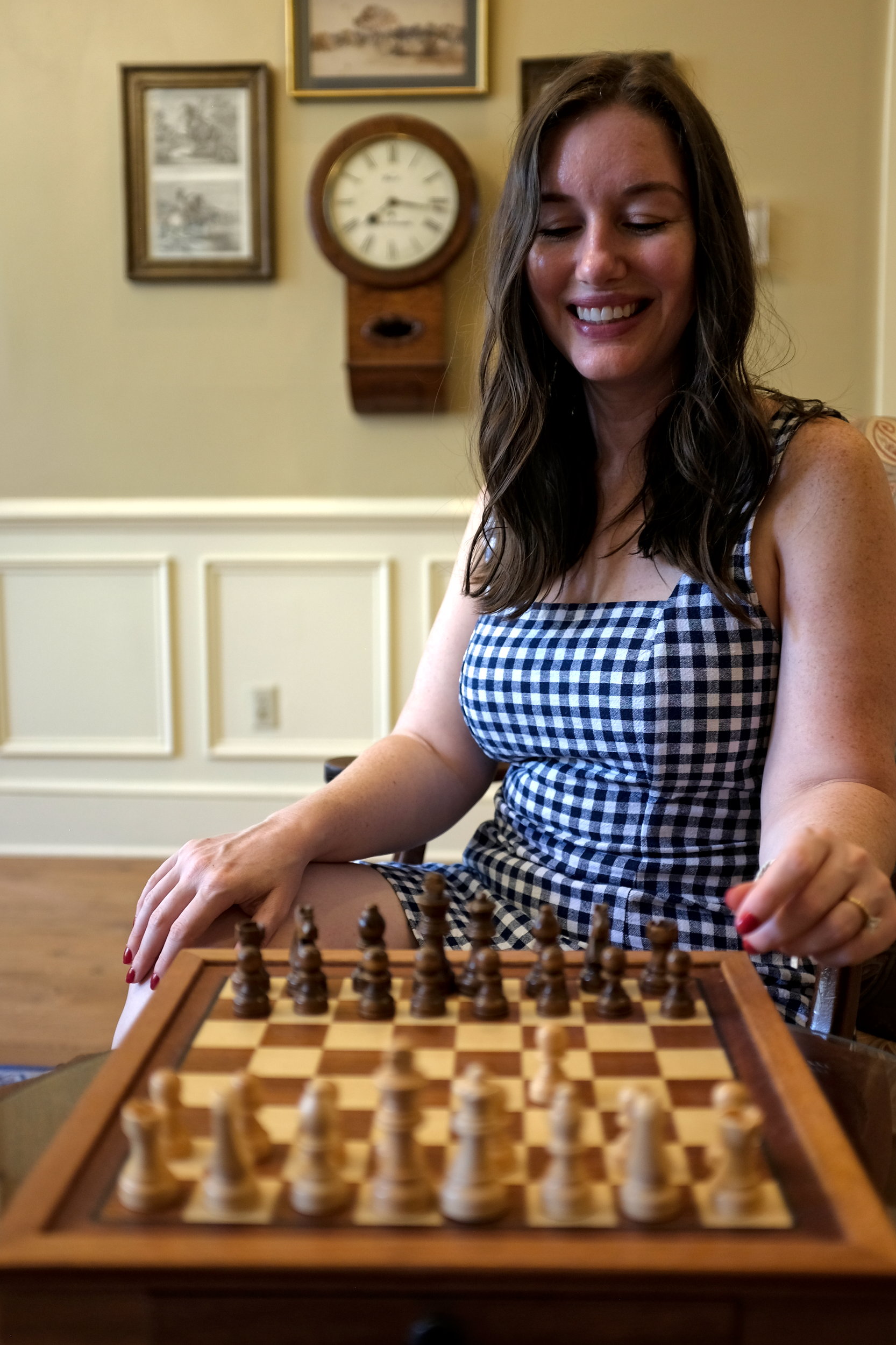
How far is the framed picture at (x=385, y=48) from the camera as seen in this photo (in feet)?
10.8

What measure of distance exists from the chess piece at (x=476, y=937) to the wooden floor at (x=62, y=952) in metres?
1.64

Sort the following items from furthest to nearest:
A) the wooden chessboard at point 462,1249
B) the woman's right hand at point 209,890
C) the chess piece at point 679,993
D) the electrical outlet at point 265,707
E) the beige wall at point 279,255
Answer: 1. the electrical outlet at point 265,707
2. the beige wall at point 279,255
3. the woman's right hand at point 209,890
4. the chess piece at point 679,993
5. the wooden chessboard at point 462,1249

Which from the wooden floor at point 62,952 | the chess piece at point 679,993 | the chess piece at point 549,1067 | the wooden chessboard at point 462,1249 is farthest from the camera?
the wooden floor at point 62,952

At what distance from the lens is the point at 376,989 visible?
0.88m

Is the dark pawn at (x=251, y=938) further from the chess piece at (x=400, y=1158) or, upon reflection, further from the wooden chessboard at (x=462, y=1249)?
the chess piece at (x=400, y=1158)

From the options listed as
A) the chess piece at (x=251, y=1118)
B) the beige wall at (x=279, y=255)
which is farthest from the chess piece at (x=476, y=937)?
the beige wall at (x=279, y=255)

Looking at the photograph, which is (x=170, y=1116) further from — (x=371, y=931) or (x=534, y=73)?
(x=534, y=73)

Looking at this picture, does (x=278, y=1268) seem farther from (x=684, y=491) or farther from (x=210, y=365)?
(x=210, y=365)

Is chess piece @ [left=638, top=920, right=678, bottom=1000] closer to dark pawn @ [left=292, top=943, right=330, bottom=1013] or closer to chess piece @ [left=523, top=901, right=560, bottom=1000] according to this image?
chess piece @ [left=523, top=901, right=560, bottom=1000]

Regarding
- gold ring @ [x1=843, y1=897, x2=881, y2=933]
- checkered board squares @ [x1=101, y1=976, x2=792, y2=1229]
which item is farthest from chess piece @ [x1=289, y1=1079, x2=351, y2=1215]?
gold ring @ [x1=843, y1=897, x2=881, y2=933]

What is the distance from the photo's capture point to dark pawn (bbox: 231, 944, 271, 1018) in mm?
874

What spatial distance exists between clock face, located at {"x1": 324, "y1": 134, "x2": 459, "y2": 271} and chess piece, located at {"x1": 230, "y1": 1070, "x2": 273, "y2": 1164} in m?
2.96

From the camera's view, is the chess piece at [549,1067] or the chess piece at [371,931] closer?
the chess piece at [549,1067]

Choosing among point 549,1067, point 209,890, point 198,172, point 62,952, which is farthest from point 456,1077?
point 198,172
